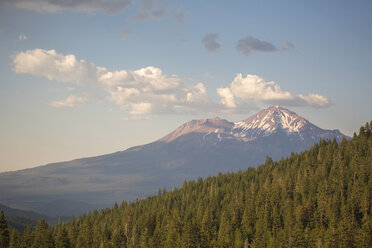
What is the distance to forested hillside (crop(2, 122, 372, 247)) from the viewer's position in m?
126

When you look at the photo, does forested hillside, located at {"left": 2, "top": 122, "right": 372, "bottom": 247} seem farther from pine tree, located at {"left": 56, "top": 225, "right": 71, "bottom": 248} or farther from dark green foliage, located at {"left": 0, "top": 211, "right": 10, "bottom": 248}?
dark green foliage, located at {"left": 0, "top": 211, "right": 10, "bottom": 248}

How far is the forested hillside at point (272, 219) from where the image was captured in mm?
126312

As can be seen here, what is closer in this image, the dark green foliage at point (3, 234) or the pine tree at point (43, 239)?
the dark green foliage at point (3, 234)

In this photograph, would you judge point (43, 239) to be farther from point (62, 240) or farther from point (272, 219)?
point (272, 219)

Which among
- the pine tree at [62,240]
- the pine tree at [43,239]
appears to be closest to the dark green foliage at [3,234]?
the pine tree at [43,239]

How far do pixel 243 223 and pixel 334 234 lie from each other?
3776cm

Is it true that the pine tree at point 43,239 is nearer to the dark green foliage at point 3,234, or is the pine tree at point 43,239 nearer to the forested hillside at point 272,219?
the forested hillside at point 272,219

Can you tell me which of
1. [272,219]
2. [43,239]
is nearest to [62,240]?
[43,239]

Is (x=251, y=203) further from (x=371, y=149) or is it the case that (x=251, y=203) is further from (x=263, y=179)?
(x=371, y=149)

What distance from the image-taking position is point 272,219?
481 feet

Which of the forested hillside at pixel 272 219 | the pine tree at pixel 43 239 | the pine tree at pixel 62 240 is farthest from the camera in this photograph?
the pine tree at pixel 43 239

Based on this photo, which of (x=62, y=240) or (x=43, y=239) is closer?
(x=62, y=240)

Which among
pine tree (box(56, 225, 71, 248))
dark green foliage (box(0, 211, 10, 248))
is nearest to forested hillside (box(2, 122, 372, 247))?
pine tree (box(56, 225, 71, 248))

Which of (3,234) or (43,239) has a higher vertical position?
(3,234)
